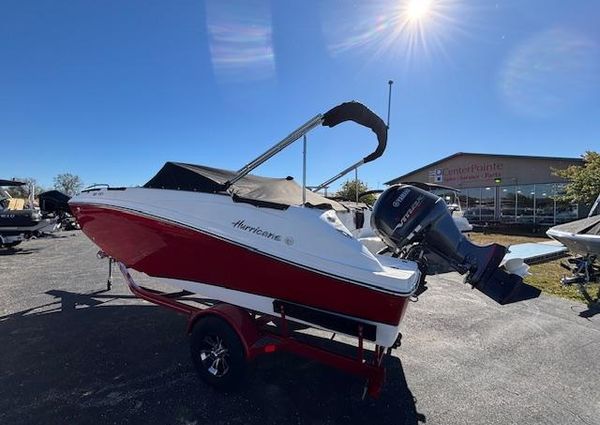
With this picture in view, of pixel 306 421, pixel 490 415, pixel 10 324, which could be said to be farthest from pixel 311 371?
pixel 10 324

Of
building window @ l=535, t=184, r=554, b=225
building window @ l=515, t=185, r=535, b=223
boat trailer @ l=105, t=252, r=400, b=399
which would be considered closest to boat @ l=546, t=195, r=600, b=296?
boat trailer @ l=105, t=252, r=400, b=399

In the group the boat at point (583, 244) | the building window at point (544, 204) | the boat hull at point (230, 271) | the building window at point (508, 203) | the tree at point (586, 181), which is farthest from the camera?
the building window at point (508, 203)

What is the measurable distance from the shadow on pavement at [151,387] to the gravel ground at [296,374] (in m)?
0.01

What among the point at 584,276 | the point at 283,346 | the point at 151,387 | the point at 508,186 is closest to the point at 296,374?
the point at 283,346

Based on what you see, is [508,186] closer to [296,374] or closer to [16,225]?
[296,374]

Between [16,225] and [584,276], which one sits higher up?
[16,225]

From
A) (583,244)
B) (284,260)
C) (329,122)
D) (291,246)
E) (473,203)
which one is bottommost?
(583,244)

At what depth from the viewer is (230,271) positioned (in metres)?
3.31

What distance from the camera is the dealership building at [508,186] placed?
19.6 meters

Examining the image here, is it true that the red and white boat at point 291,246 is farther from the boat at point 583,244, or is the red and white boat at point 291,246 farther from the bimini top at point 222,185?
the boat at point 583,244

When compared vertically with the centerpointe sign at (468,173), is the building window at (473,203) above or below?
below

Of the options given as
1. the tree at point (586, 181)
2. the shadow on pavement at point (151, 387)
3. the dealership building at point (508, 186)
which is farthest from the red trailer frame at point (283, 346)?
the tree at point (586, 181)

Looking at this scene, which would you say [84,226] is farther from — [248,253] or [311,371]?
[311,371]

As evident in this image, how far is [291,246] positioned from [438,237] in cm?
127
